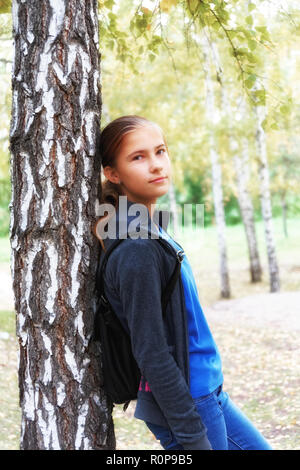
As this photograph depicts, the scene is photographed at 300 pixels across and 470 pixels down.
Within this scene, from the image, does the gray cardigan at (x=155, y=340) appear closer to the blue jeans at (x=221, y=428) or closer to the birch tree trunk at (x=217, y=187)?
the blue jeans at (x=221, y=428)

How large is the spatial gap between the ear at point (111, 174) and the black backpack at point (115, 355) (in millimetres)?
354

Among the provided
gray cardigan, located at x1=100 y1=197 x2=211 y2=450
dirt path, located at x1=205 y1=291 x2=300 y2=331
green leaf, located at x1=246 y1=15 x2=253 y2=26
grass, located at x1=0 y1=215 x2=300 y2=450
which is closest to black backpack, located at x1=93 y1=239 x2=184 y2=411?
gray cardigan, located at x1=100 y1=197 x2=211 y2=450

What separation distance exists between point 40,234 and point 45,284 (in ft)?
0.64

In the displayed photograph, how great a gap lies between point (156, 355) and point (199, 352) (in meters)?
0.24

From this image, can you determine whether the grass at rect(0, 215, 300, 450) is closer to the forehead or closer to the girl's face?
the girl's face

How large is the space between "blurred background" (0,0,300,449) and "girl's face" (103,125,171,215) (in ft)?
3.17

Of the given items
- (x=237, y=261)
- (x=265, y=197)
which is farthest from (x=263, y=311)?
(x=237, y=261)

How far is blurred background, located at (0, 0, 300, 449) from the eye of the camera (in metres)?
2.89

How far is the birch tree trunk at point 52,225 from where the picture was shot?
1.88 meters

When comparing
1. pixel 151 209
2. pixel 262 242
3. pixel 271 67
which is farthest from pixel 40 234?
pixel 262 242

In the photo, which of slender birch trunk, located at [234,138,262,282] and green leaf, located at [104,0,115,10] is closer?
green leaf, located at [104,0,115,10]

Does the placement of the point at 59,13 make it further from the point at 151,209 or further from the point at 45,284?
the point at 45,284

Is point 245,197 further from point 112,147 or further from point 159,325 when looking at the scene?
point 159,325

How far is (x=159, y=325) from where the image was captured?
5.48 feet
